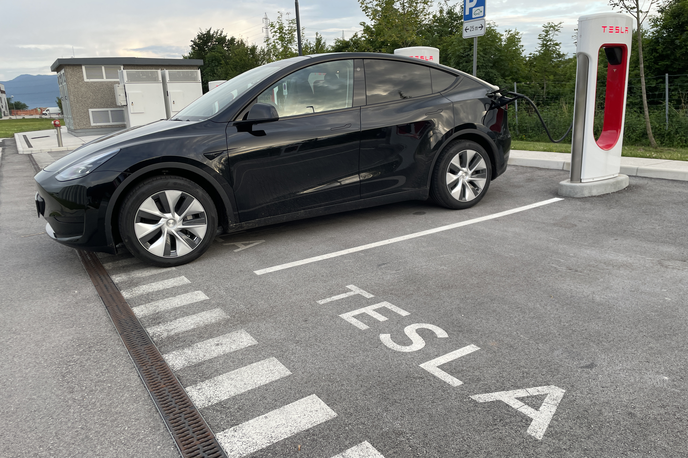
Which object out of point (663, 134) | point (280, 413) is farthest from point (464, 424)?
point (663, 134)

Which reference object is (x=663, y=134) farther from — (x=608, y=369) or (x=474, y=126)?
(x=608, y=369)

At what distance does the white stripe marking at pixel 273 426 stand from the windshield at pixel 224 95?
3132mm

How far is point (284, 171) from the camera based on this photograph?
4.73 metres

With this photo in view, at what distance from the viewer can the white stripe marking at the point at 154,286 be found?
394 centimetres

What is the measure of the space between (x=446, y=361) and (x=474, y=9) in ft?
27.4

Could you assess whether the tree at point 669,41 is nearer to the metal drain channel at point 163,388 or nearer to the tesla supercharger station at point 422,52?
the tesla supercharger station at point 422,52

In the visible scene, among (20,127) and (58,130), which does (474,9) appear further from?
(20,127)

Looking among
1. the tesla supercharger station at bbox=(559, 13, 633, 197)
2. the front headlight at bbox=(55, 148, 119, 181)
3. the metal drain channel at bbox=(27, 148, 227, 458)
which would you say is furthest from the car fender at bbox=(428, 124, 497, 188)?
the metal drain channel at bbox=(27, 148, 227, 458)

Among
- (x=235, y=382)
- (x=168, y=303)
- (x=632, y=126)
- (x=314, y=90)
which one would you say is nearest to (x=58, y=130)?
(x=314, y=90)

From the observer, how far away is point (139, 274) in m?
4.37

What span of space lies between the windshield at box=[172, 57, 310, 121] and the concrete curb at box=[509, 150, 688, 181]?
496 cm

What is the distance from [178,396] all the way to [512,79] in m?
28.7

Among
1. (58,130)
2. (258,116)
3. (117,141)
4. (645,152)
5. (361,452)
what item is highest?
(258,116)

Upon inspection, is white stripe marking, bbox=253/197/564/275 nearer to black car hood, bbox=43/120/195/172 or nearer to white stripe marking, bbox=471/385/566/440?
black car hood, bbox=43/120/195/172
